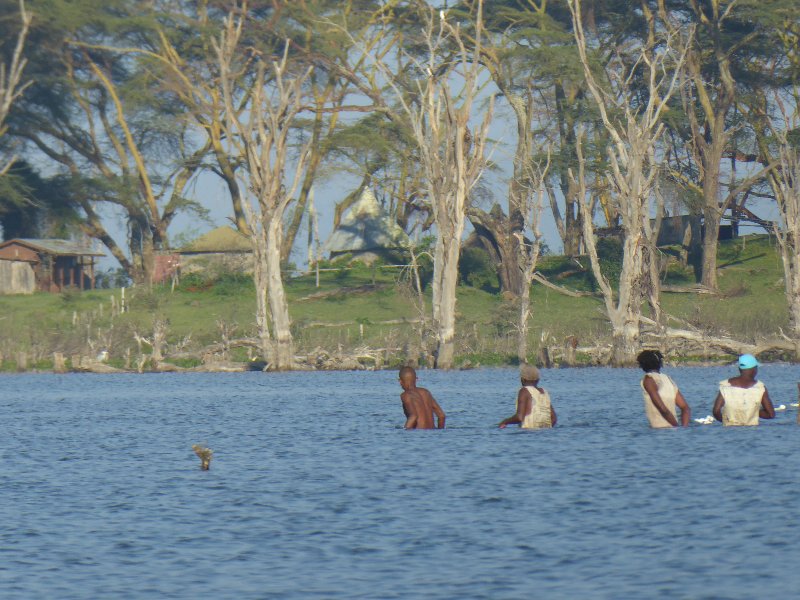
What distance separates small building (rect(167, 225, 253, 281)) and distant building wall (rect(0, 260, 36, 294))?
6.82 meters

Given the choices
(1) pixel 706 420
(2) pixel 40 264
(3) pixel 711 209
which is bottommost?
(1) pixel 706 420

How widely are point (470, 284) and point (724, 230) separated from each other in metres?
16.9

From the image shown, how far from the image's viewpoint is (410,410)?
23859 millimetres

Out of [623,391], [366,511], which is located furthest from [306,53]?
[366,511]

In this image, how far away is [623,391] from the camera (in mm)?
36938

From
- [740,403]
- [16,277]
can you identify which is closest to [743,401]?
[740,403]

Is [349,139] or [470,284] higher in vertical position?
[349,139]

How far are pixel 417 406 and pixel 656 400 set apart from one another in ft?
13.6

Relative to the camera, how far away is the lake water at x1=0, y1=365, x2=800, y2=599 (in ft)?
39.4

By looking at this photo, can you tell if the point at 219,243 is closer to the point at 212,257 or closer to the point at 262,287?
the point at 212,257

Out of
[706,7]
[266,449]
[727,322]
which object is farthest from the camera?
[706,7]

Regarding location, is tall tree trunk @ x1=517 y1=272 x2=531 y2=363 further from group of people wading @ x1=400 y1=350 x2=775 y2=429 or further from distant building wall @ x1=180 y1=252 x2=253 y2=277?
group of people wading @ x1=400 y1=350 x2=775 y2=429

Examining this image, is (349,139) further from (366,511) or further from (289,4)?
(366,511)

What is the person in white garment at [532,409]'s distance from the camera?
2211 centimetres
